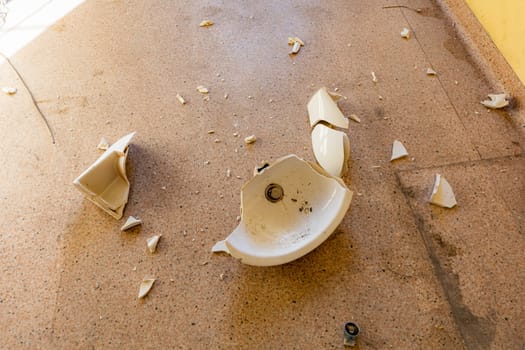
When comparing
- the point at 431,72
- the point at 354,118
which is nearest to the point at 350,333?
the point at 354,118

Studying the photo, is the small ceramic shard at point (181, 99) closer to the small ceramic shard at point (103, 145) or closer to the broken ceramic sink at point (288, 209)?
the small ceramic shard at point (103, 145)

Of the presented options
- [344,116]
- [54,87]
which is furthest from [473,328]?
[54,87]

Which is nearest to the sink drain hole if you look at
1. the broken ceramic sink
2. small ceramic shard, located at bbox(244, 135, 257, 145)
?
the broken ceramic sink

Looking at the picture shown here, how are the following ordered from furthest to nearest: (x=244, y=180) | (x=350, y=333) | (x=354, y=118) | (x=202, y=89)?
(x=202, y=89) < (x=354, y=118) < (x=244, y=180) < (x=350, y=333)

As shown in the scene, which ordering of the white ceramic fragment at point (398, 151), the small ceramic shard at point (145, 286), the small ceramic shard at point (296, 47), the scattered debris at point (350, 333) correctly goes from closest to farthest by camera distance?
the scattered debris at point (350, 333) < the small ceramic shard at point (145, 286) < the white ceramic fragment at point (398, 151) < the small ceramic shard at point (296, 47)

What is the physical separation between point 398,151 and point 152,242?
0.85m

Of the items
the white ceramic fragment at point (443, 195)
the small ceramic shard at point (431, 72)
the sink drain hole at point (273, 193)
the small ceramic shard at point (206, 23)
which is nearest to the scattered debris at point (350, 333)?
the sink drain hole at point (273, 193)

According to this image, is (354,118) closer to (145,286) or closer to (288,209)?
(288,209)

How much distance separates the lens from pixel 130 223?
1.26m

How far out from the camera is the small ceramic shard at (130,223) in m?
1.26

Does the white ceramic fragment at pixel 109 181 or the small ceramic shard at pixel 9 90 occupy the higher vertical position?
the small ceramic shard at pixel 9 90

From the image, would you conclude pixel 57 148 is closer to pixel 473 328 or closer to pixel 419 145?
pixel 419 145

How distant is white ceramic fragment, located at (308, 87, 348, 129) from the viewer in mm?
1434

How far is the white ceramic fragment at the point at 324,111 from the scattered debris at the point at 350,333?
26.3 inches
